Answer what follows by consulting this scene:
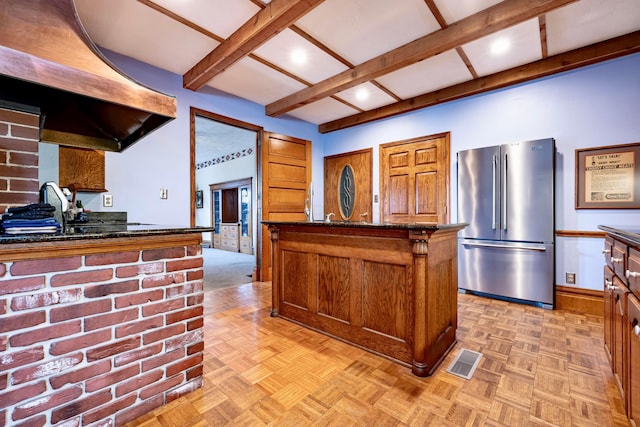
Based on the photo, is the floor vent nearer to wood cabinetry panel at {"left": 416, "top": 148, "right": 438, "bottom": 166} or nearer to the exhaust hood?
the exhaust hood

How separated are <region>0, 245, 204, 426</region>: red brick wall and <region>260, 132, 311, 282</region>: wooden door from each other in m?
2.66

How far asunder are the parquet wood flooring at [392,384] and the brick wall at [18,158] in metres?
1.41

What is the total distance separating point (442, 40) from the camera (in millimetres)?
2453

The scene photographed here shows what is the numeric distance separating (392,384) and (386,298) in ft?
1.64

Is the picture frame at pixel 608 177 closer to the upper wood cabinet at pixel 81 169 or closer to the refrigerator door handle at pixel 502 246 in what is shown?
the refrigerator door handle at pixel 502 246

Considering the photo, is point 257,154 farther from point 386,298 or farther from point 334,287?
point 386,298

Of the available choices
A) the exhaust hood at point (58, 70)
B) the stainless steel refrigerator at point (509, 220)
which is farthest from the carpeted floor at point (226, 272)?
the stainless steel refrigerator at point (509, 220)

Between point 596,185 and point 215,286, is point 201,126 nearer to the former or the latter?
point 215,286

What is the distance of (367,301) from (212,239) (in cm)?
774

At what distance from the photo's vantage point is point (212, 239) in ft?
29.1

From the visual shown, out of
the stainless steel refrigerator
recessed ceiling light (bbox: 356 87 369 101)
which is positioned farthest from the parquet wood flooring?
recessed ceiling light (bbox: 356 87 369 101)

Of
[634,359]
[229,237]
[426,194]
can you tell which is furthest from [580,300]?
[229,237]

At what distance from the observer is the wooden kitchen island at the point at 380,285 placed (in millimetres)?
1752

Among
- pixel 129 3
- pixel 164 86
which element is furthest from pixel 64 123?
pixel 164 86
